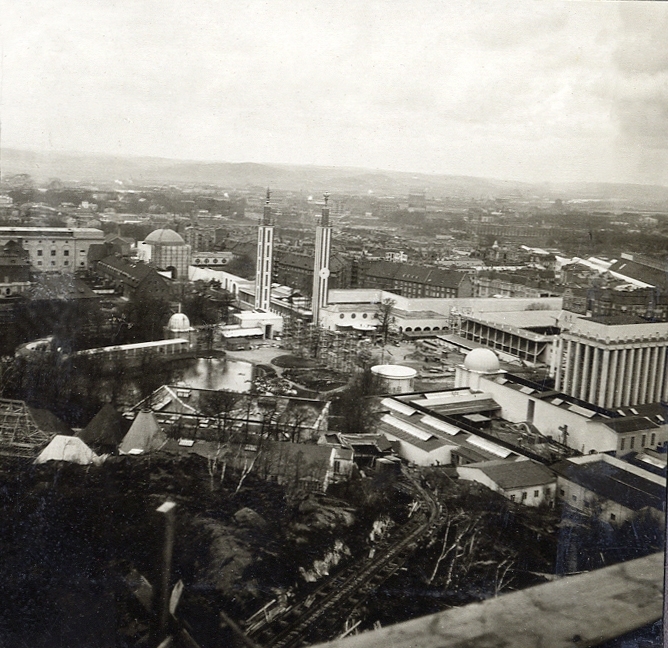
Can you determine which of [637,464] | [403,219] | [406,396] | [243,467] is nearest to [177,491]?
[243,467]

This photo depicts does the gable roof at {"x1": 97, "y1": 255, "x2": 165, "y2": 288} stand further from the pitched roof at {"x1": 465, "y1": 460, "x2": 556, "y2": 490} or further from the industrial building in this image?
the pitched roof at {"x1": 465, "y1": 460, "x2": 556, "y2": 490}

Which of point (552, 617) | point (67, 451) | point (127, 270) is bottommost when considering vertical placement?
point (552, 617)

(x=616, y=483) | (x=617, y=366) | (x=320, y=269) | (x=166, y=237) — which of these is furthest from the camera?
(x=166, y=237)

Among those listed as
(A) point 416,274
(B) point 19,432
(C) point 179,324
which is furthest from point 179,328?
(A) point 416,274

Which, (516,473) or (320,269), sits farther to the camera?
(320,269)

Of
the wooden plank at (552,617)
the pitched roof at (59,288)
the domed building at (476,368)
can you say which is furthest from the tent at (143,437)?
the domed building at (476,368)

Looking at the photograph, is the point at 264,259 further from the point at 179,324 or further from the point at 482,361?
the point at 482,361
